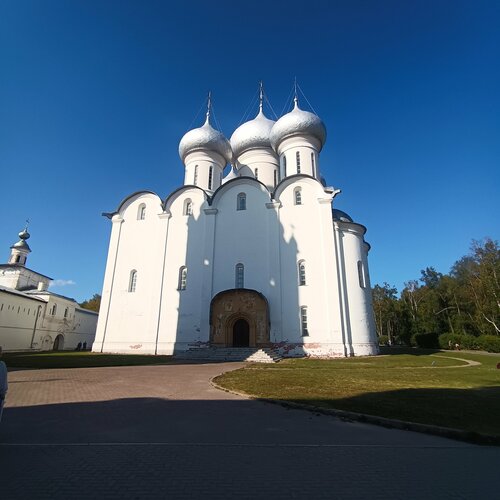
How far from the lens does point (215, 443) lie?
419cm

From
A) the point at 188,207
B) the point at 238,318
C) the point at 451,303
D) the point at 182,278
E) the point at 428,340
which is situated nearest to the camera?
the point at 238,318

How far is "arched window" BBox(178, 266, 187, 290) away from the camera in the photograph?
24.0 metres

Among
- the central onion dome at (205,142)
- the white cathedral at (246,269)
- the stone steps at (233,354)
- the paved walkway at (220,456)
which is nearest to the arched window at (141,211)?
the white cathedral at (246,269)

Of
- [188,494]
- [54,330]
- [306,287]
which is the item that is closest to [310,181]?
[306,287]

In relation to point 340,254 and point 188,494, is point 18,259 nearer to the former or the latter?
point 340,254

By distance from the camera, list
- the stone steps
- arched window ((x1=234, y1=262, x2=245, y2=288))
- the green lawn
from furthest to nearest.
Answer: arched window ((x1=234, y1=262, x2=245, y2=288)) → the stone steps → the green lawn

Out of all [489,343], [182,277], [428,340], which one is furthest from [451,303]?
[182,277]

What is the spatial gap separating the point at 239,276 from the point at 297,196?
7.36m

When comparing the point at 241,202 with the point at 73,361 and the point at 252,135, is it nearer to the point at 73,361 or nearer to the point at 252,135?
the point at 252,135

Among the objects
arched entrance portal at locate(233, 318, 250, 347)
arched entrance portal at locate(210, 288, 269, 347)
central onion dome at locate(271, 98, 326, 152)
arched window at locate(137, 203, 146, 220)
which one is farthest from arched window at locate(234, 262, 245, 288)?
central onion dome at locate(271, 98, 326, 152)

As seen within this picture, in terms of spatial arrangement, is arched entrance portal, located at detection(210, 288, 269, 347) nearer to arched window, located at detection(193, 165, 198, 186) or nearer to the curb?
arched window, located at detection(193, 165, 198, 186)

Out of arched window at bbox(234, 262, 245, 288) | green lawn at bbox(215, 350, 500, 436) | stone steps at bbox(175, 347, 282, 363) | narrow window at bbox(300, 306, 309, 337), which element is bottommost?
green lawn at bbox(215, 350, 500, 436)

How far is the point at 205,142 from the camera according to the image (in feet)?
97.2

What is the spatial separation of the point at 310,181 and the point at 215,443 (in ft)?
72.7
